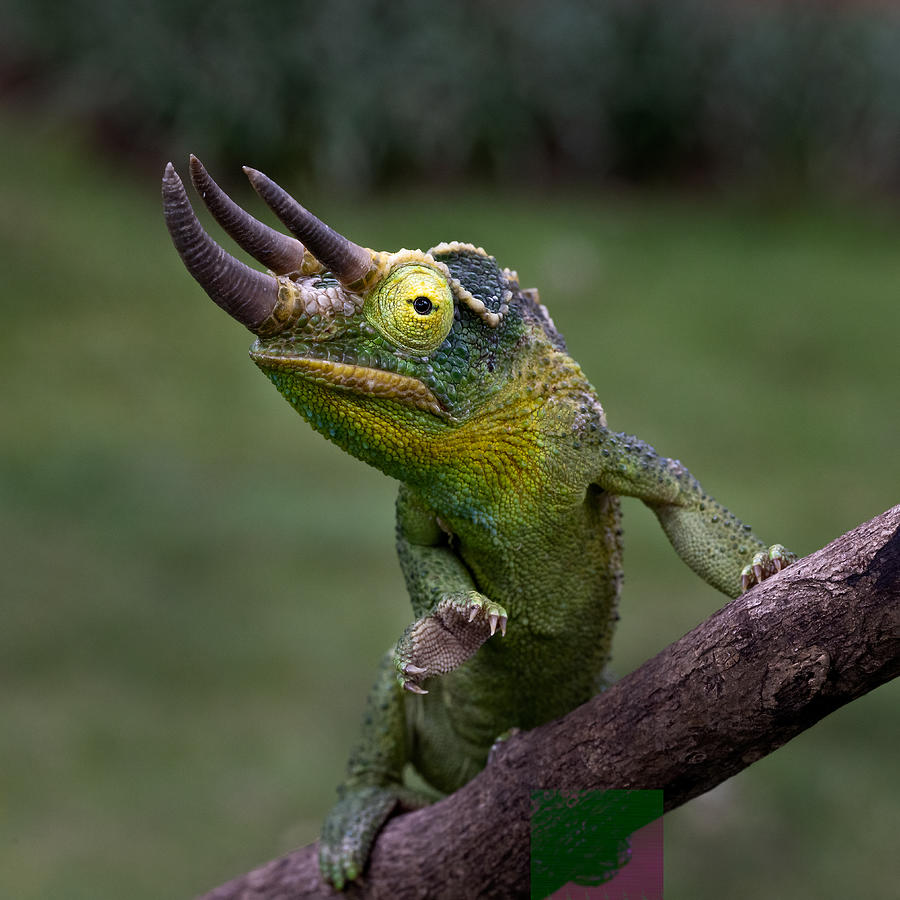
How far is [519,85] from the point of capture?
7.59 m

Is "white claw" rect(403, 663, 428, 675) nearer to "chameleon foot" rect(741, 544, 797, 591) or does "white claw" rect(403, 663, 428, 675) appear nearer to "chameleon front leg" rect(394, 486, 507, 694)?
"chameleon front leg" rect(394, 486, 507, 694)

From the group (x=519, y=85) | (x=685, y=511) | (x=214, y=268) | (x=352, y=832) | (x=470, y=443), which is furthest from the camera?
(x=519, y=85)

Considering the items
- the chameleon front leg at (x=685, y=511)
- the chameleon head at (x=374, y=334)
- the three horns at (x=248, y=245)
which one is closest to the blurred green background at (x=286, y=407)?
the chameleon front leg at (x=685, y=511)

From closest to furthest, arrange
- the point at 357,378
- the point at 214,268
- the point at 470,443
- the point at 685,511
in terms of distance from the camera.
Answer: the point at 214,268 < the point at 357,378 < the point at 470,443 < the point at 685,511

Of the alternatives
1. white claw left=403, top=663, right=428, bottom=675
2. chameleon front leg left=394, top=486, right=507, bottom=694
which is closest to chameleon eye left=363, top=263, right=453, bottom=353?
chameleon front leg left=394, top=486, right=507, bottom=694

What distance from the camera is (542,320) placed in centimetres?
199

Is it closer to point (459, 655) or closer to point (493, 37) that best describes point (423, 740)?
point (459, 655)

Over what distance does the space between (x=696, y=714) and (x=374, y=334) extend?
0.69 m

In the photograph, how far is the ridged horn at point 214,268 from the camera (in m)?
1.53

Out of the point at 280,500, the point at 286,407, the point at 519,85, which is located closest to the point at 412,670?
the point at 280,500

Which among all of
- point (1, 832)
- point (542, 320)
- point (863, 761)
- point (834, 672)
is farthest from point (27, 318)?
point (834, 672)

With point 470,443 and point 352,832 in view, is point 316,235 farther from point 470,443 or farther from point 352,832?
point 352,832

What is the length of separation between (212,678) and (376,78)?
13.5 ft

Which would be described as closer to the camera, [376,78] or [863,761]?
[863,761]
